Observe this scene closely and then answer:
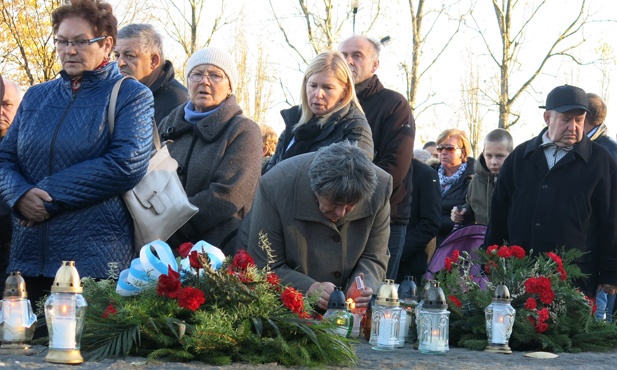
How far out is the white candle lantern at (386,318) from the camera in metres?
4.44

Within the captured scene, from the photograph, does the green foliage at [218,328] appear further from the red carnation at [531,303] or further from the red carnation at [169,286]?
the red carnation at [531,303]

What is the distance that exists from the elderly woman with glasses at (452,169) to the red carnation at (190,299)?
5.39 meters

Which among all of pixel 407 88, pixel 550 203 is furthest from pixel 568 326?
pixel 407 88

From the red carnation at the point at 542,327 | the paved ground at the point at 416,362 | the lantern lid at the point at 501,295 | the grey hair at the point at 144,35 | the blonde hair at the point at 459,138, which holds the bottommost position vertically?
the paved ground at the point at 416,362

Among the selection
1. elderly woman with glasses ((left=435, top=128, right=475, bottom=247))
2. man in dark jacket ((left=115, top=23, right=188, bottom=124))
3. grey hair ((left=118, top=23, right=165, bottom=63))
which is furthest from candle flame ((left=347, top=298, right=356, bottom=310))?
elderly woman with glasses ((left=435, top=128, right=475, bottom=247))

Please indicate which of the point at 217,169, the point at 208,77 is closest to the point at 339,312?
the point at 217,169

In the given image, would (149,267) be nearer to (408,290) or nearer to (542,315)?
(408,290)

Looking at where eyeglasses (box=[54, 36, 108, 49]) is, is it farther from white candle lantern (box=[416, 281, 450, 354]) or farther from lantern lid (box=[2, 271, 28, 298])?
white candle lantern (box=[416, 281, 450, 354])

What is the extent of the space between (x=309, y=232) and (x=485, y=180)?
3.43 m

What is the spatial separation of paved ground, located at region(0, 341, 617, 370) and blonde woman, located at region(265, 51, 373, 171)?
1602 mm

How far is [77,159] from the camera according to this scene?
16.6ft

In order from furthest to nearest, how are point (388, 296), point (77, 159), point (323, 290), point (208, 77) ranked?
point (208, 77) < point (77, 159) < point (323, 290) < point (388, 296)

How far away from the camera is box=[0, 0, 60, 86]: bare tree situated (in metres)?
15.3

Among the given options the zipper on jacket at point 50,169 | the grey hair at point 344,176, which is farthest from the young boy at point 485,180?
the zipper on jacket at point 50,169
